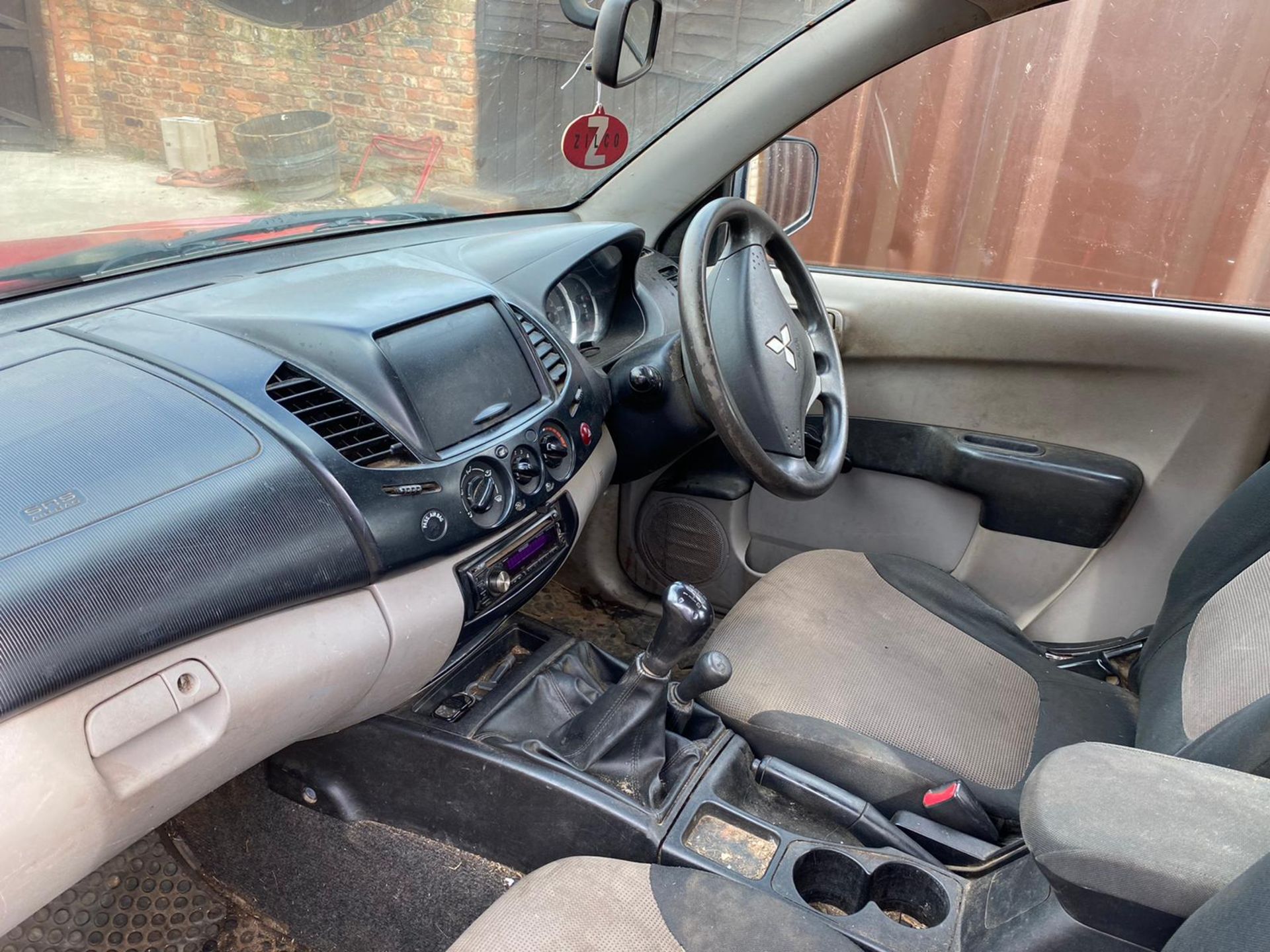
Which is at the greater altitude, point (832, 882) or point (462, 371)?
point (462, 371)

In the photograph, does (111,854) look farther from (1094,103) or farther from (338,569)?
(1094,103)

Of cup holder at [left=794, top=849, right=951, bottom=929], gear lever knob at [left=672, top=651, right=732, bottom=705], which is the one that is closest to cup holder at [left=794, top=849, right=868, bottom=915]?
cup holder at [left=794, top=849, right=951, bottom=929]

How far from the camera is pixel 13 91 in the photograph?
3.97 feet

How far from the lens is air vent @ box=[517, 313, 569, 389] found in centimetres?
154

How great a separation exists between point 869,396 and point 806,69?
0.69 meters

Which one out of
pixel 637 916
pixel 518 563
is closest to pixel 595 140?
pixel 518 563

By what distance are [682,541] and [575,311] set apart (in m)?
0.59

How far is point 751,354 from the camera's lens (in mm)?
1579

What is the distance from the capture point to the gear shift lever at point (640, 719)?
4.41 ft

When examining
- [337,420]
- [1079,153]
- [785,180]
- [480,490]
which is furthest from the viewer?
[1079,153]

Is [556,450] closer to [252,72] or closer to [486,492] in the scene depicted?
[486,492]

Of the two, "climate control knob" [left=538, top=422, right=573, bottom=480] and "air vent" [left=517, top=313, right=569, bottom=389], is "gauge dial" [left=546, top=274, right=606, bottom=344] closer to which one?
"air vent" [left=517, top=313, right=569, bottom=389]

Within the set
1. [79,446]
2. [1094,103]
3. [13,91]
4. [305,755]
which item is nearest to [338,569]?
[79,446]

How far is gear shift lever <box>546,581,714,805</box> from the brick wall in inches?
38.8
